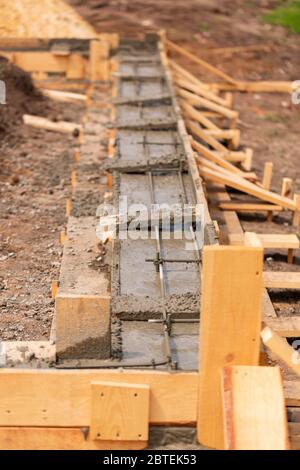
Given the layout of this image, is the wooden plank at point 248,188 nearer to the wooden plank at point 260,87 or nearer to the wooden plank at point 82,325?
the wooden plank at point 82,325

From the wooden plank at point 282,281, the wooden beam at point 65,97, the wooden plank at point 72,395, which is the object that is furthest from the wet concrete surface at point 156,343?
the wooden beam at point 65,97

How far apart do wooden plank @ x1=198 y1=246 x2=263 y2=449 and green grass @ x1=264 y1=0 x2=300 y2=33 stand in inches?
840

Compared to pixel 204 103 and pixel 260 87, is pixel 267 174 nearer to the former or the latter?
pixel 204 103

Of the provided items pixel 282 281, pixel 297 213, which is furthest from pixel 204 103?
pixel 282 281

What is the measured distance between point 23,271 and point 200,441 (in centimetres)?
375

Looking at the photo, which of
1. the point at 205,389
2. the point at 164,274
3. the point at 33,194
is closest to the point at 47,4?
the point at 33,194

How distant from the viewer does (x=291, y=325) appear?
23.7 feet

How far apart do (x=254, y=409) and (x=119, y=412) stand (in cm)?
82

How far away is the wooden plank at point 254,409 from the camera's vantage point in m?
4.46

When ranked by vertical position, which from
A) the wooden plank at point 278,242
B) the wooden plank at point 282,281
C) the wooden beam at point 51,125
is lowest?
the wooden beam at point 51,125

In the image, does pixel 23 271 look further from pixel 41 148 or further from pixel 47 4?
pixel 47 4

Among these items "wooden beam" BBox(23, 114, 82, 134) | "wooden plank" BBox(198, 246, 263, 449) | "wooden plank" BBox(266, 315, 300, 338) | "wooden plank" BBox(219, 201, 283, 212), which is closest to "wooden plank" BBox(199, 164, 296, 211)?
"wooden plank" BBox(219, 201, 283, 212)

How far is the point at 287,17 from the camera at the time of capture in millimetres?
25922

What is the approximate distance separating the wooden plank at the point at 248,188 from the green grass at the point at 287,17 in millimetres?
15452
